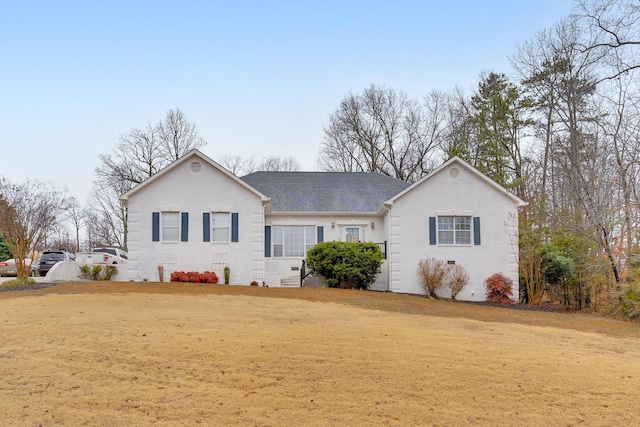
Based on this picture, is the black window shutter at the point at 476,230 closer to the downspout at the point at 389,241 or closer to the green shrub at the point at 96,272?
the downspout at the point at 389,241

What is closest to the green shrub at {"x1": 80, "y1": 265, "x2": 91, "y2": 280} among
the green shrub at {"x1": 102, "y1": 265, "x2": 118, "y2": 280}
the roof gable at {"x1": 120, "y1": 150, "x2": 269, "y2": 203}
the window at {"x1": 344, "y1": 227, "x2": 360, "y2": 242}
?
the green shrub at {"x1": 102, "y1": 265, "x2": 118, "y2": 280}

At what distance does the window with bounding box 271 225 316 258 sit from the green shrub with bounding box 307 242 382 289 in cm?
177

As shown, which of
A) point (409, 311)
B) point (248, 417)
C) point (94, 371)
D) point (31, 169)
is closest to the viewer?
point (248, 417)

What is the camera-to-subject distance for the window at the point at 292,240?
19922 mm

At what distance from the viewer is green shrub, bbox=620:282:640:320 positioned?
43.0 ft

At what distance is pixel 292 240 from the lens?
2006 cm

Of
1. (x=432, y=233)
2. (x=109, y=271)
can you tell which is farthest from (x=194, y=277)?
(x=432, y=233)

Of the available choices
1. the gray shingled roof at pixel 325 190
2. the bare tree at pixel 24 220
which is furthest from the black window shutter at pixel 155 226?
the bare tree at pixel 24 220

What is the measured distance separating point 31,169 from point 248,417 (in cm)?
3270

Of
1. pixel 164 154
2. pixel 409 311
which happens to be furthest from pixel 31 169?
pixel 409 311

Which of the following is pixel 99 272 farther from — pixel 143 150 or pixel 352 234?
pixel 143 150

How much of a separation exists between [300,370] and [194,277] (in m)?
12.3

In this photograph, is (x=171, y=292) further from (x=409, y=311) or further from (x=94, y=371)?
(x=94, y=371)

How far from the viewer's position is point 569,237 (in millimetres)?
19406
